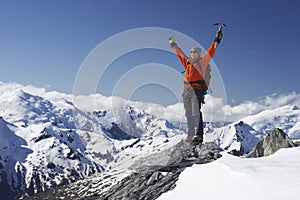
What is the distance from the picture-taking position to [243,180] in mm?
10453

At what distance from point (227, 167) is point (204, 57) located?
5770mm

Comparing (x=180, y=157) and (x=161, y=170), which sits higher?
(x=180, y=157)

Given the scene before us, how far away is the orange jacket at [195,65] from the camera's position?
15.4 meters

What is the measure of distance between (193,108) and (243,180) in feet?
21.9

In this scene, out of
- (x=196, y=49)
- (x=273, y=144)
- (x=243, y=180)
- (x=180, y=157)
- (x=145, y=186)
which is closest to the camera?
(x=243, y=180)

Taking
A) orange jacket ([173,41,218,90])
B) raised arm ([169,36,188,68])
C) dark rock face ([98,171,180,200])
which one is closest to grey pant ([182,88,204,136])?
orange jacket ([173,41,218,90])

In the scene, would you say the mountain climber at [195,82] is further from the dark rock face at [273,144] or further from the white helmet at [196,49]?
the dark rock face at [273,144]

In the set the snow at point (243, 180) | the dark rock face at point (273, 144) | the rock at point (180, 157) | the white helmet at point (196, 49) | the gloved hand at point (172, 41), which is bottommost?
the snow at point (243, 180)

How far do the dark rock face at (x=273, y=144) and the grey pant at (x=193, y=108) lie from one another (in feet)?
23.5

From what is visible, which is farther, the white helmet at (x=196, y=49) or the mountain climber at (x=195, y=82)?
the white helmet at (x=196, y=49)

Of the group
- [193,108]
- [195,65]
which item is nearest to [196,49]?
[195,65]

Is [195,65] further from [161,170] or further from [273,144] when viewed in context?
[273,144]

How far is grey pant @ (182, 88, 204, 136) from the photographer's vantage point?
16578 mm

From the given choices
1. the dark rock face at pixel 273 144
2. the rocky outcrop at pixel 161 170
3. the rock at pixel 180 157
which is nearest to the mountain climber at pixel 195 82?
the rock at pixel 180 157
